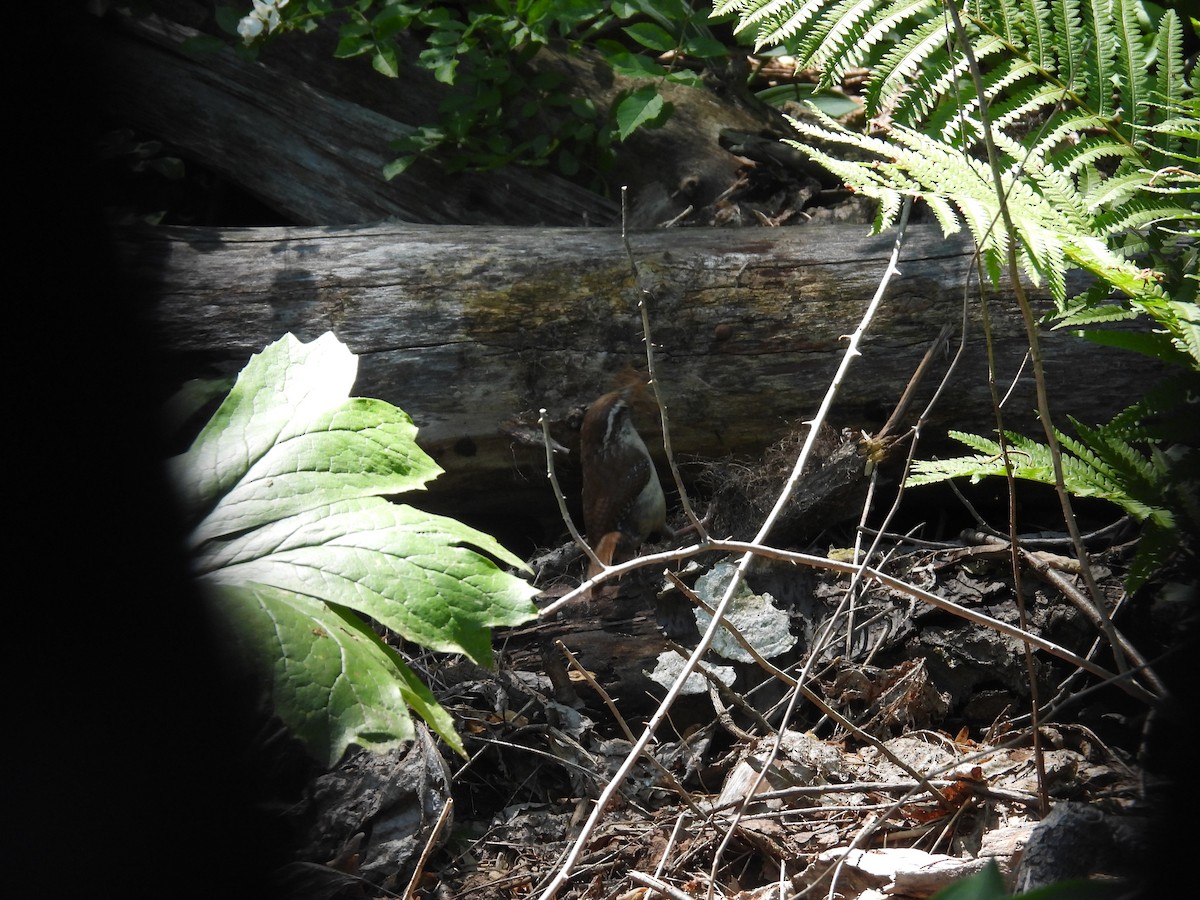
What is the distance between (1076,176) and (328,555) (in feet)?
7.66

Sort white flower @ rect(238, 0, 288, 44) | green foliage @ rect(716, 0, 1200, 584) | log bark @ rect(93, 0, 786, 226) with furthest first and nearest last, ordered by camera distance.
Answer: log bark @ rect(93, 0, 786, 226)
white flower @ rect(238, 0, 288, 44)
green foliage @ rect(716, 0, 1200, 584)

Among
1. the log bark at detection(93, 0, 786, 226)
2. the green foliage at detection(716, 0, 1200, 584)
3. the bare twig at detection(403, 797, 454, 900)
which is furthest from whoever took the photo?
the log bark at detection(93, 0, 786, 226)

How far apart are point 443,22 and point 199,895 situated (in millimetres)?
3542

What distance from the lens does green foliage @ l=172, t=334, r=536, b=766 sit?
1506 mm

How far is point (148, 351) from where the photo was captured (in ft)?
11.1

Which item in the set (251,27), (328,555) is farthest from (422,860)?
(251,27)

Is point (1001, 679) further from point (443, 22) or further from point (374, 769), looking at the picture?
point (443, 22)

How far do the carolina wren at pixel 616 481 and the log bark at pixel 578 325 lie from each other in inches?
3.9

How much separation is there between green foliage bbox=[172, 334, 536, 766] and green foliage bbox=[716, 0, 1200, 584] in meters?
1.09

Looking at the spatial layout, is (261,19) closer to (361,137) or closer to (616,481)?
(361,137)

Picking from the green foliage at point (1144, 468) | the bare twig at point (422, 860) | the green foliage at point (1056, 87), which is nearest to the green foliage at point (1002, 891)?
the green foliage at point (1144, 468)

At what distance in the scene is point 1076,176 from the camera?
2660mm

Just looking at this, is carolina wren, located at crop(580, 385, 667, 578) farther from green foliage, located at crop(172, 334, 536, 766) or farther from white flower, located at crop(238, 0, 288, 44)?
white flower, located at crop(238, 0, 288, 44)

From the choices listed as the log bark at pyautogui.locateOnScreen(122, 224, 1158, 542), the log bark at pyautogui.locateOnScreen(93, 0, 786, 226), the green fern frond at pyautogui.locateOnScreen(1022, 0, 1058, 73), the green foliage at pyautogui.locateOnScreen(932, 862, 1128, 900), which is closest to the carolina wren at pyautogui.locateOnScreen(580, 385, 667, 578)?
the log bark at pyautogui.locateOnScreen(122, 224, 1158, 542)
